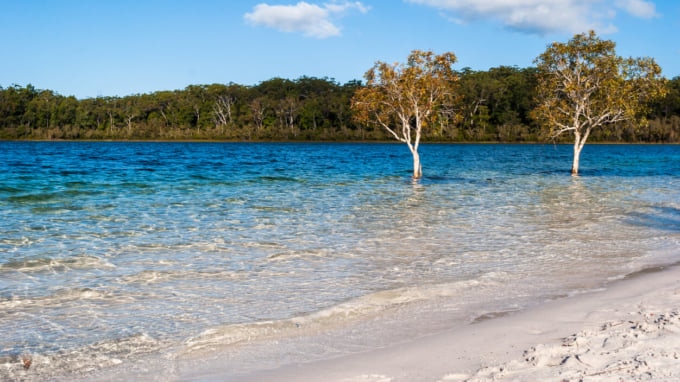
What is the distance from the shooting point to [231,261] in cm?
1173

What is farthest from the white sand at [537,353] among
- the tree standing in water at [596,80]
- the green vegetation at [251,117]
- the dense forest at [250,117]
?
the green vegetation at [251,117]

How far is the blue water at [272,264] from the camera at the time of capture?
7.27 m

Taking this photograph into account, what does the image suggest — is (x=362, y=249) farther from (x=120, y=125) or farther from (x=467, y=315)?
(x=120, y=125)

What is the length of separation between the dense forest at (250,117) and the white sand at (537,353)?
142 m

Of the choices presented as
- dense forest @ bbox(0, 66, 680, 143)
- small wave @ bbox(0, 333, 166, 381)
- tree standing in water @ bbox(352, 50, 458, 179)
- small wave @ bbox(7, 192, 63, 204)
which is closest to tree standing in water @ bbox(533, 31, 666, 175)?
tree standing in water @ bbox(352, 50, 458, 179)

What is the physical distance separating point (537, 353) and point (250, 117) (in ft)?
553

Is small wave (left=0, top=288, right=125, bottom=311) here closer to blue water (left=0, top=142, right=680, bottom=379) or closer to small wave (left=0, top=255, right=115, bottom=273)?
blue water (left=0, top=142, right=680, bottom=379)

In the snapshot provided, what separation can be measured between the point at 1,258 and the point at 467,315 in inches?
371

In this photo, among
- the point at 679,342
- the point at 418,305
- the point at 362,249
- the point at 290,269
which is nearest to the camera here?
the point at 679,342

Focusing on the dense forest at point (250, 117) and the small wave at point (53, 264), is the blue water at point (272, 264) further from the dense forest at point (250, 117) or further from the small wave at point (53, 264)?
the dense forest at point (250, 117)

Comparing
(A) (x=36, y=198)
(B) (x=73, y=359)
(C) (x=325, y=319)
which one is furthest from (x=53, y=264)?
(A) (x=36, y=198)

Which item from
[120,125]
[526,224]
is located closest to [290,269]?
[526,224]

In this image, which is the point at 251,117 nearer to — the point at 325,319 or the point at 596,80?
the point at 596,80

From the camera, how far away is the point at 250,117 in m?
170
